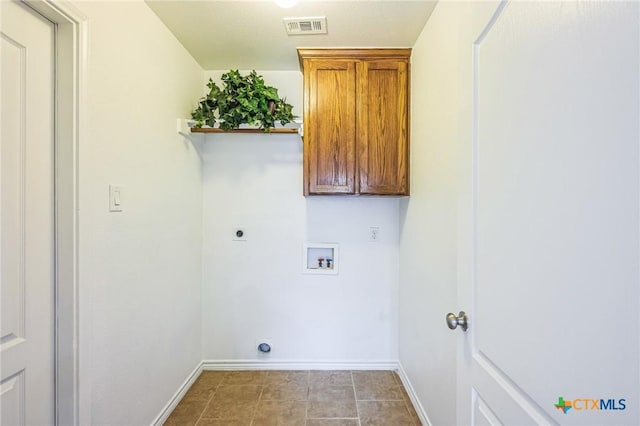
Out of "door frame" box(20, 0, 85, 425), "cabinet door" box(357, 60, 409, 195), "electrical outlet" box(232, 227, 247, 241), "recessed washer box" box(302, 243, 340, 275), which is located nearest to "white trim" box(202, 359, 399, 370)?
"recessed washer box" box(302, 243, 340, 275)

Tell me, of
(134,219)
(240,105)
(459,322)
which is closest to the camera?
(459,322)

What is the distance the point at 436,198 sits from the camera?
5.43 feet

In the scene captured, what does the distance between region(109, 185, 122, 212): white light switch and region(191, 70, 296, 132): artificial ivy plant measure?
0.83 metres

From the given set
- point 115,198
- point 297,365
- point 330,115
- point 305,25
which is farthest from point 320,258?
point 305,25

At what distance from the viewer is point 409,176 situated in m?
2.11

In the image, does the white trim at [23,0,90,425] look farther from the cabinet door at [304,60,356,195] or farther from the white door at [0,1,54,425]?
the cabinet door at [304,60,356,195]

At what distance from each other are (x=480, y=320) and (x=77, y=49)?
178 cm

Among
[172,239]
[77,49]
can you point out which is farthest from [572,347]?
[172,239]

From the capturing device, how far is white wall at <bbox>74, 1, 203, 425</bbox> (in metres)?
1.27

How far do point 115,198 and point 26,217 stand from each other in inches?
13.8

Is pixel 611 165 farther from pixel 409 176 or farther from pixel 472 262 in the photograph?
pixel 409 176

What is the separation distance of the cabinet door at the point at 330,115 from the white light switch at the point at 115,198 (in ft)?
3.69

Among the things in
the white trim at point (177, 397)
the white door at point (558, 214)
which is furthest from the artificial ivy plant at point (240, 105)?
the white trim at point (177, 397)

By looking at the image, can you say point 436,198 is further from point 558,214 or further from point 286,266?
point 286,266
